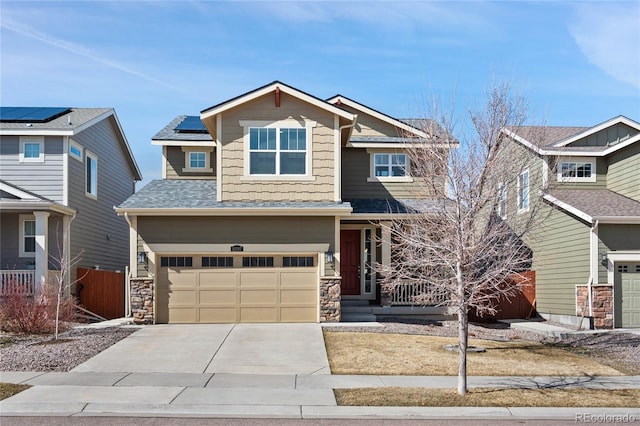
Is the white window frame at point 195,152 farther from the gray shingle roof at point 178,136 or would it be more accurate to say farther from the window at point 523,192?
the window at point 523,192

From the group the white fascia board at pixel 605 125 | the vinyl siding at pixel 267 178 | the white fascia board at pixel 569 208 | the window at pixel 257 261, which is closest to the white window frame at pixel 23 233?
the vinyl siding at pixel 267 178

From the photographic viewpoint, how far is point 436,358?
1518 centimetres

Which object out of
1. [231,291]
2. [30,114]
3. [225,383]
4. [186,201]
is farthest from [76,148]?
[225,383]

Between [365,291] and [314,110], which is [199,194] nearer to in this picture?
[314,110]

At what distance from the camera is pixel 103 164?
91.8ft

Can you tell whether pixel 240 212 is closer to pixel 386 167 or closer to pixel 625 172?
pixel 386 167

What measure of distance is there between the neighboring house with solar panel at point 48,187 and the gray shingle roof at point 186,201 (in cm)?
304

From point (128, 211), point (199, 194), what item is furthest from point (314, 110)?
point (128, 211)

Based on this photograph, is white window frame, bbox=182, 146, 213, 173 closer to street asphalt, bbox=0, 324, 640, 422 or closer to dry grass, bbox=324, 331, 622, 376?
street asphalt, bbox=0, 324, 640, 422

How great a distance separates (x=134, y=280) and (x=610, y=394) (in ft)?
43.3

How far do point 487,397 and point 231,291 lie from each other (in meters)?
10.3

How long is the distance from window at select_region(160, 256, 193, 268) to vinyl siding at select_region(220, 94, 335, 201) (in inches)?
84.3

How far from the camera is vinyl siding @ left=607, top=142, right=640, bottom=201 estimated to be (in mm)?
22664

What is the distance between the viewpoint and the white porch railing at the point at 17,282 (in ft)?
61.9
